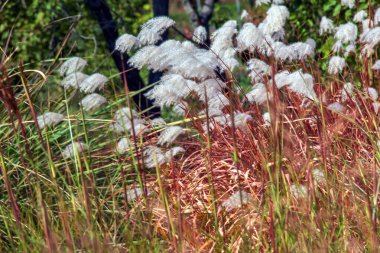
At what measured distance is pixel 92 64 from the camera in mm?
8664

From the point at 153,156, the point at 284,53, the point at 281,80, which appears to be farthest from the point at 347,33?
the point at 153,156

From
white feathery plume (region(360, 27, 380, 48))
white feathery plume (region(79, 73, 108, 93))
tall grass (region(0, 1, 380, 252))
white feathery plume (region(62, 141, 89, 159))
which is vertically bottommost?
tall grass (region(0, 1, 380, 252))

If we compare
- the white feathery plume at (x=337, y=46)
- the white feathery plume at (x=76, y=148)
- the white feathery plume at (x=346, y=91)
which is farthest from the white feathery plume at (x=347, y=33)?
the white feathery plume at (x=76, y=148)

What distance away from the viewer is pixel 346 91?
4.00 metres

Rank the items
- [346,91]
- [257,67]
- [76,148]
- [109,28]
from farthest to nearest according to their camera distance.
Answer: [109,28], [257,67], [346,91], [76,148]

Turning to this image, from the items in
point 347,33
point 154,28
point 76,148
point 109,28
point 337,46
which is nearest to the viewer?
point 76,148

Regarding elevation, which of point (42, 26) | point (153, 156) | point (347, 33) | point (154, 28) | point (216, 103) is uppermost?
point (154, 28)

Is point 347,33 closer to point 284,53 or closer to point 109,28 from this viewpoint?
point 284,53

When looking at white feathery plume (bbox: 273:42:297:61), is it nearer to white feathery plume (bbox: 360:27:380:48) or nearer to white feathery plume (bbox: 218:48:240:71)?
white feathery plume (bbox: 218:48:240:71)

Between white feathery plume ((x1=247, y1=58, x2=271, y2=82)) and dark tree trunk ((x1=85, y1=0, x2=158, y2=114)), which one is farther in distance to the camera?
dark tree trunk ((x1=85, y1=0, x2=158, y2=114))

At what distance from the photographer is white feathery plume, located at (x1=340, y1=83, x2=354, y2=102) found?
405 centimetres

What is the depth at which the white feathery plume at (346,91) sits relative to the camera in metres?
4.05

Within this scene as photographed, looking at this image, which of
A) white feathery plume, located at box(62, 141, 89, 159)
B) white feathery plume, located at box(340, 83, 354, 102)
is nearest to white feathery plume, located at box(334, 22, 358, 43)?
white feathery plume, located at box(340, 83, 354, 102)

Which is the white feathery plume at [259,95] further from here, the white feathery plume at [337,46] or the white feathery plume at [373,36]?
the white feathery plume at [337,46]
